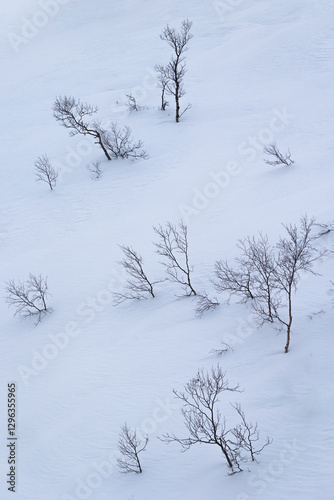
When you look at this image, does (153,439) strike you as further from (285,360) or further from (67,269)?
(67,269)

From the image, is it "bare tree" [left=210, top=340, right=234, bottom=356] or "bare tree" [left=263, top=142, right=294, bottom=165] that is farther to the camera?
"bare tree" [left=263, top=142, right=294, bottom=165]

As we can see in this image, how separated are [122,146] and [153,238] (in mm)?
9834

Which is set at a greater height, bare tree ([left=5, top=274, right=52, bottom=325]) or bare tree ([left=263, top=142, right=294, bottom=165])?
bare tree ([left=263, top=142, right=294, bottom=165])

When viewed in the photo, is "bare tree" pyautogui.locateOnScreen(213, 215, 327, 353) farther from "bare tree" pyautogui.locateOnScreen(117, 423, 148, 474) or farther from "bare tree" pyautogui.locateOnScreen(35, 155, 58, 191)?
"bare tree" pyautogui.locateOnScreen(35, 155, 58, 191)

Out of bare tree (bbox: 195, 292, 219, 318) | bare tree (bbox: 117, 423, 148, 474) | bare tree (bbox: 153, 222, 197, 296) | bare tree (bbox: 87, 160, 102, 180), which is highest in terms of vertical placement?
bare tree (bbox: 87, 160, 102, 180)

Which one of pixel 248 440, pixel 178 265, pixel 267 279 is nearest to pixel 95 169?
pixel 178 265

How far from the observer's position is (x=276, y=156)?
75.4ft

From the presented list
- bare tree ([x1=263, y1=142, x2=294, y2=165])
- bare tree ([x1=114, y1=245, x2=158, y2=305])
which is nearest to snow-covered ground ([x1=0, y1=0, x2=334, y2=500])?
bare tree ([x1=114, y1=245, x2=158, y2=305])

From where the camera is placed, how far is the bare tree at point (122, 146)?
2770 centimetres

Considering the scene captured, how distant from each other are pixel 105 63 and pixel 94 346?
106ft

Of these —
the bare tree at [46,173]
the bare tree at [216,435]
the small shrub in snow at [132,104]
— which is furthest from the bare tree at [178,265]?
the small shrub in snow at [132,104]

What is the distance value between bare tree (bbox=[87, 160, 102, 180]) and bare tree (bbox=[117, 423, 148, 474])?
17653mm

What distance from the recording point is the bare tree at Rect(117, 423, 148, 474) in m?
11.8

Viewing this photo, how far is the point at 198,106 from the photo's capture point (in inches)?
1224
